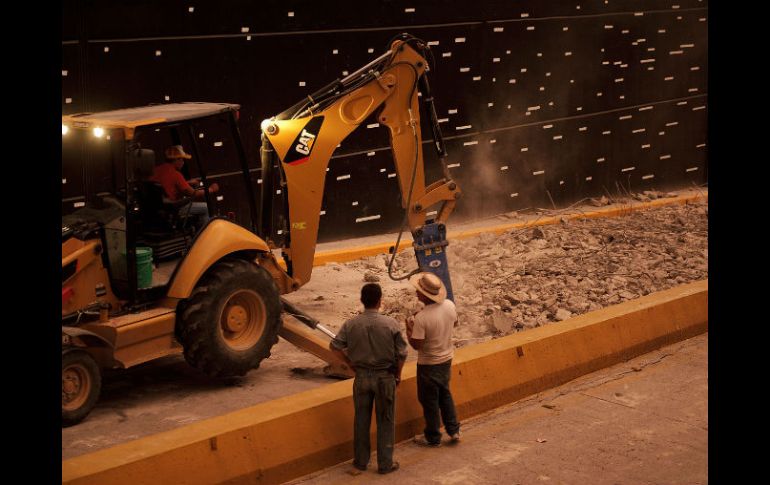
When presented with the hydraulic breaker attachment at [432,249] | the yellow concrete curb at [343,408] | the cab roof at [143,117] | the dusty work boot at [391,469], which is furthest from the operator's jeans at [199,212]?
the dusty work boot at [391,469]

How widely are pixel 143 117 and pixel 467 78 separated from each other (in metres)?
8.22

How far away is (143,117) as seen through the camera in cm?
884

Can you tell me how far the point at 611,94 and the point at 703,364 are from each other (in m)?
9.17

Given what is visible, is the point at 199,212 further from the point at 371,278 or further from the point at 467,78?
the point at 467,78

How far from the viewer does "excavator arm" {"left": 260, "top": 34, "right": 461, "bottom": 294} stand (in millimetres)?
10312

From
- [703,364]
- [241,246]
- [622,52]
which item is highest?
[622,52]

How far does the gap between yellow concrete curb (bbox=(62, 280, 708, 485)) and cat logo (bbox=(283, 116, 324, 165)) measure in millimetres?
2536

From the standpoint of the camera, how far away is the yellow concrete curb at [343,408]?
6.89 meters

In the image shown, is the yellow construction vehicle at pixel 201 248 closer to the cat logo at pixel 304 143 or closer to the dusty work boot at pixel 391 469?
the cat logo at pixel 304 143

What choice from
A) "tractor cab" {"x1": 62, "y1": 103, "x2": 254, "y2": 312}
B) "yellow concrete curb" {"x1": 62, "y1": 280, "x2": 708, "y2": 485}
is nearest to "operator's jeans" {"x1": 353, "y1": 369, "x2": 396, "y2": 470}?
"yellow concrete curb" {"x1": 62, "y1": 280, "x2": 708, "y2": 485}

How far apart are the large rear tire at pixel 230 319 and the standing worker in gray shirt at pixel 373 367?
1.61 m

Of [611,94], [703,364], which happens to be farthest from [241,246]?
[611,94]
